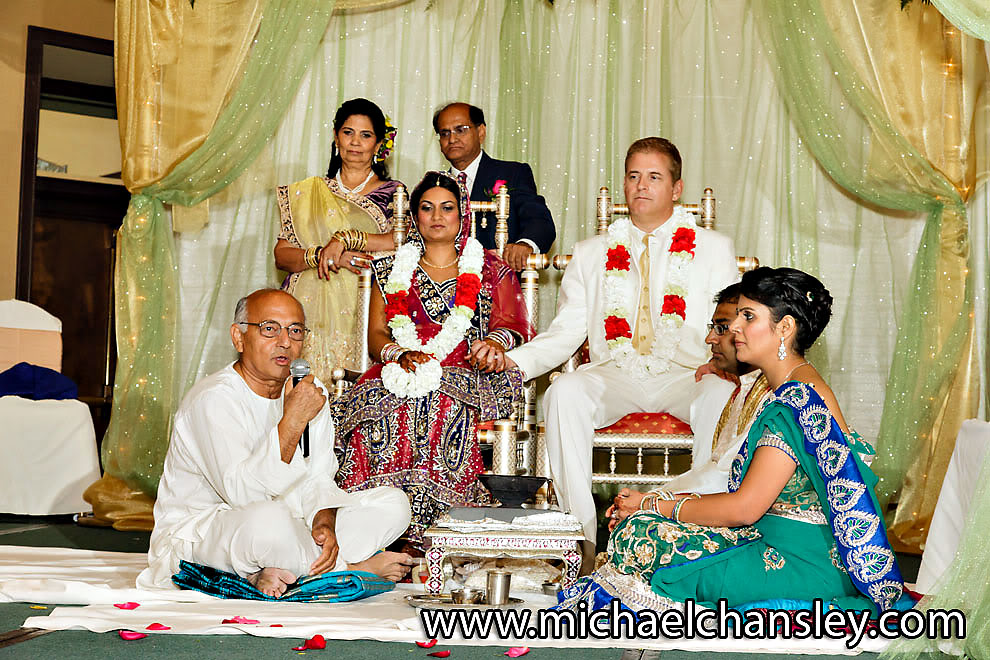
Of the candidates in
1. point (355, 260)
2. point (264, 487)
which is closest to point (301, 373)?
point (264, 487)

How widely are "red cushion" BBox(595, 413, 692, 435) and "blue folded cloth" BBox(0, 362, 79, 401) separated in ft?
11.5

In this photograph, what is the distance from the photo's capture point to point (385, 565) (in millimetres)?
3812

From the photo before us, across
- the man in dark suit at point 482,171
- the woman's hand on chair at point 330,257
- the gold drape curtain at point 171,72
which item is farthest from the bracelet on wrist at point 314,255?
the gold drape curtain at point 171,72

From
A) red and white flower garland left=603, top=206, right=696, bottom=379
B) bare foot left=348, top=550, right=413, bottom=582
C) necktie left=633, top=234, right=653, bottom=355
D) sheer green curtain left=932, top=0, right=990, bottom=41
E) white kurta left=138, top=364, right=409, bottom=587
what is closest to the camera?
sheer green curtain left=932, top=0, right=990, bottom=41

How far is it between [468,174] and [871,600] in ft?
10.2

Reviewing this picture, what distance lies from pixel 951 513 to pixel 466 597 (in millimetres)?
1651

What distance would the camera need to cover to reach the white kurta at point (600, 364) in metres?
4.23

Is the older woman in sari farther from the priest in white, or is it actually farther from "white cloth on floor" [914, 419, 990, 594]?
"white cloth on floor" [914, 419, 990, 594]

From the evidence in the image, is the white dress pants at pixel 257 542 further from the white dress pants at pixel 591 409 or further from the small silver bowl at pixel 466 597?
the white dress pants at pixel 591 409

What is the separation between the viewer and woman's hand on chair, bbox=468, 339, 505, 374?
442 cm

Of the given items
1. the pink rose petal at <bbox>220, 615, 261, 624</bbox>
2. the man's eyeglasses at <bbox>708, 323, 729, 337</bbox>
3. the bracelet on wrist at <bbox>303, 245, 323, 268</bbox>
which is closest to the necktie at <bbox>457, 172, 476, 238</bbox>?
the bracelet on wrist at <bbox>303, 245, 323, 268</bbox>

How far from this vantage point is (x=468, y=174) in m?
5.37

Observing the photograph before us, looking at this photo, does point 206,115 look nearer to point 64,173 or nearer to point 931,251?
point 931,251

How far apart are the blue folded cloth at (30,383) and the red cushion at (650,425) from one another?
11.5 ft
